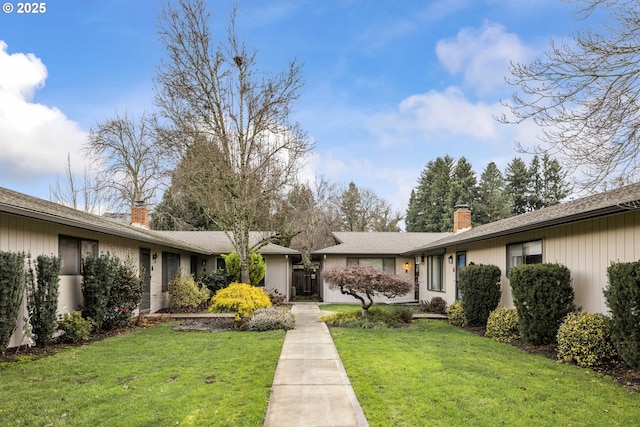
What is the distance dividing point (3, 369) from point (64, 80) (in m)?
11.2

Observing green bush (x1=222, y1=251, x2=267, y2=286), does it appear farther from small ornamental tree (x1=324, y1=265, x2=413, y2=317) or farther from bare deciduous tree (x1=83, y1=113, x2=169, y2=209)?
bare deciduous tree (x1=83, y1=113, x2=169, y2=209)

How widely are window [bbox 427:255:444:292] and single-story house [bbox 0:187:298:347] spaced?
6613 mm

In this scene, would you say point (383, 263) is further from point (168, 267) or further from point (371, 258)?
point (168, 267)

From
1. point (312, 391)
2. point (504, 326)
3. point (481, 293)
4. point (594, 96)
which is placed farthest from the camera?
point (481, 293)

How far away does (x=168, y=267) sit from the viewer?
16641mm

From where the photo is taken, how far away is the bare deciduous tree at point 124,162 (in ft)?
91.0

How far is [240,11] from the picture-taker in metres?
14.3

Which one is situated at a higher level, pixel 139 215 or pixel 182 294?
pixel 139 215

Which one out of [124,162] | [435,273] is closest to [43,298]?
[435,273]

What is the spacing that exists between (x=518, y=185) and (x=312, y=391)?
4027cm

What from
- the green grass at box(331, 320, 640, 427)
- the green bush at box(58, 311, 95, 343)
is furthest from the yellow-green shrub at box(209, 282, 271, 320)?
the green grass at box(331, 320, 640, 427)

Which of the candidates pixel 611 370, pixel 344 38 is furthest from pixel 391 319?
pixel 344 38

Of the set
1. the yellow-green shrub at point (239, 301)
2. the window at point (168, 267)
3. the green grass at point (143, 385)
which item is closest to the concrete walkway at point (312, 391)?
the green grass at point (143, 385)

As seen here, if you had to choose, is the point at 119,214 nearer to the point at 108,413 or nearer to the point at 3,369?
the point at 3,369
